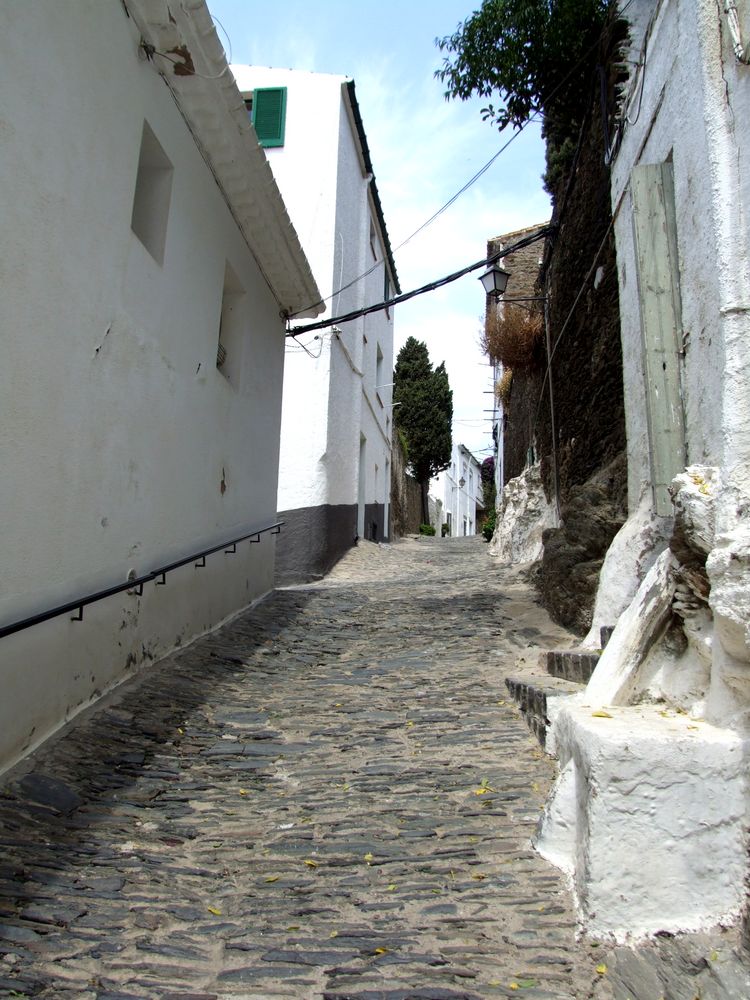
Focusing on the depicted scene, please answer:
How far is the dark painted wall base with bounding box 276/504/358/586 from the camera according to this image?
11.2 m

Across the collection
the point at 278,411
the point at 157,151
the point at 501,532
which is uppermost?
the point at 157,151

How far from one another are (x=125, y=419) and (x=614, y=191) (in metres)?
4.55

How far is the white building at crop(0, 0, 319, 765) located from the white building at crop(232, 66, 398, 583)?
3.46 metres

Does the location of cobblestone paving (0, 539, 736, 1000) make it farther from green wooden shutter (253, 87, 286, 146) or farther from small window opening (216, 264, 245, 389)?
green wooden shutter (253, 87, 286, 146)

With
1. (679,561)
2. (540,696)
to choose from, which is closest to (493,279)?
(540,696)

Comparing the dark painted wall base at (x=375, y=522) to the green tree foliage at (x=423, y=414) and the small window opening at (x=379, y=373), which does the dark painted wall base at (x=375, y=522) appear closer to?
the small window opening at (x=379, y=373)

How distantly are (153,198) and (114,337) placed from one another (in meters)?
1.71

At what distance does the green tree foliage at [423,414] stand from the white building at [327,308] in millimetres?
14184

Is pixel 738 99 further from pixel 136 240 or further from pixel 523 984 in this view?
pixel 523 984

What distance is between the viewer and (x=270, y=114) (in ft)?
42.0

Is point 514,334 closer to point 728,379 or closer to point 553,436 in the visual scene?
point 553,436

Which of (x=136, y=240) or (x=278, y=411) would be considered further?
(x=278, y=411)

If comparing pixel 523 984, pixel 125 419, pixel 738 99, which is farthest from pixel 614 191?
pixel 523 984

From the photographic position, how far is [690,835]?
2947 millimetres
